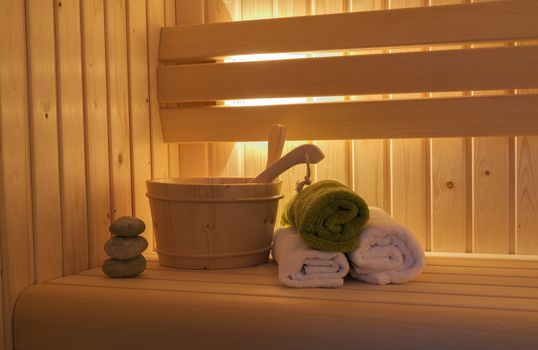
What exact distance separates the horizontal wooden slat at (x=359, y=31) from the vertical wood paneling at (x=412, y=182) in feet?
0.60

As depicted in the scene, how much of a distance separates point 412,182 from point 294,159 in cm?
52

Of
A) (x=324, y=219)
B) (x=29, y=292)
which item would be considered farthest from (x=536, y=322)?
(x=29, y=292)

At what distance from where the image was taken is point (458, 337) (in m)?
1.10

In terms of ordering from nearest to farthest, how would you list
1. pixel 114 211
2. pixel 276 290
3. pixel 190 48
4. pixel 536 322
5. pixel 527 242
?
pixel 536 322 → pixel 276 290 → pixel 114 211 → pixel 527 242 → pixel 190 48

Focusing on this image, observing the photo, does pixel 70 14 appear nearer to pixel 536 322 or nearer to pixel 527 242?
pixel 536 322

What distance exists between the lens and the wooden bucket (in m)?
1.46

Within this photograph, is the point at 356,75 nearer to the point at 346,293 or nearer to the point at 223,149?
the point at 223,149

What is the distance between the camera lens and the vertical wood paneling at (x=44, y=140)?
1380mm

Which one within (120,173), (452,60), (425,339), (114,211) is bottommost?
(425,339)

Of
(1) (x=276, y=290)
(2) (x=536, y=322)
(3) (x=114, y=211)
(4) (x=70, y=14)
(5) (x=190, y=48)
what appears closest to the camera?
(2) (x=536, y=322)

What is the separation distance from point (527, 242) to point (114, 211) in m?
1.21

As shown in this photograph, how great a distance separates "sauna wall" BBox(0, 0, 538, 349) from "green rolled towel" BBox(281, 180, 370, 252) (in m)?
0.59

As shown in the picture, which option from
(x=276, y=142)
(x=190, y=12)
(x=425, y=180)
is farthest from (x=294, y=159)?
(x=190, y=12)

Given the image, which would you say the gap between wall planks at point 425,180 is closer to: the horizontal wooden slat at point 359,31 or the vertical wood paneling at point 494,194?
the vertical wood paneling at point 494,194
